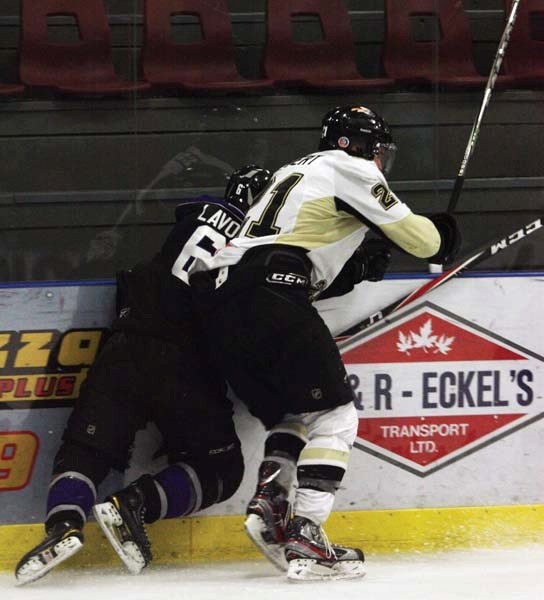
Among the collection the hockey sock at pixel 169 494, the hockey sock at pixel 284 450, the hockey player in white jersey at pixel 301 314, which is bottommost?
the hockey sock at pixel 169 494

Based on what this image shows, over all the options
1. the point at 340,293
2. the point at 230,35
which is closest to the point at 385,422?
the point at 340,293

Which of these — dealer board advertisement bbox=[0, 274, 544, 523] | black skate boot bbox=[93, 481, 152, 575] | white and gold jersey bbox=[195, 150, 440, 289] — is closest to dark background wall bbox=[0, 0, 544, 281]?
dealer board advertisement bbox=[0, 274, 544, 523]

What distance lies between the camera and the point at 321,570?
300cm

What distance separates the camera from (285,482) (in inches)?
124

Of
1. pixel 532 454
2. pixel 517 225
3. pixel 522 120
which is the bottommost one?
pixel 532 454

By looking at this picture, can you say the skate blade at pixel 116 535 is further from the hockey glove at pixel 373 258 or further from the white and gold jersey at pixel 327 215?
the hockey glove at pixel 373 258

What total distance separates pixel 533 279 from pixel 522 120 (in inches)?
43.0

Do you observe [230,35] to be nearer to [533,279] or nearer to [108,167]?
[108,167]

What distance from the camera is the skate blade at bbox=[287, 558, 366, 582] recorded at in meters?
2.94

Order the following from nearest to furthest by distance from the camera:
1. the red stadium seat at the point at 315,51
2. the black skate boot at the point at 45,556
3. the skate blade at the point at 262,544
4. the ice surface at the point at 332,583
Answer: the ice surface at the point at 332,583 → the black skate boot at the point at 45,556 → the skate blade at the point at 262,544 → the red stadium seat at the point at 315,51

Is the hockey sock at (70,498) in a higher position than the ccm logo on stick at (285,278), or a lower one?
lower

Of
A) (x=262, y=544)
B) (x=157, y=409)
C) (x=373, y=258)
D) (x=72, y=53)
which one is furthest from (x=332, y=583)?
(x=72, y=53)

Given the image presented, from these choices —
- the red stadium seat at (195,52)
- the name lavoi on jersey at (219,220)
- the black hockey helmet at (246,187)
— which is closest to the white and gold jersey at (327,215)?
the name lavoi on jersey at (219,220)

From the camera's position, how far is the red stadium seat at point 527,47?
4457 millimetres
